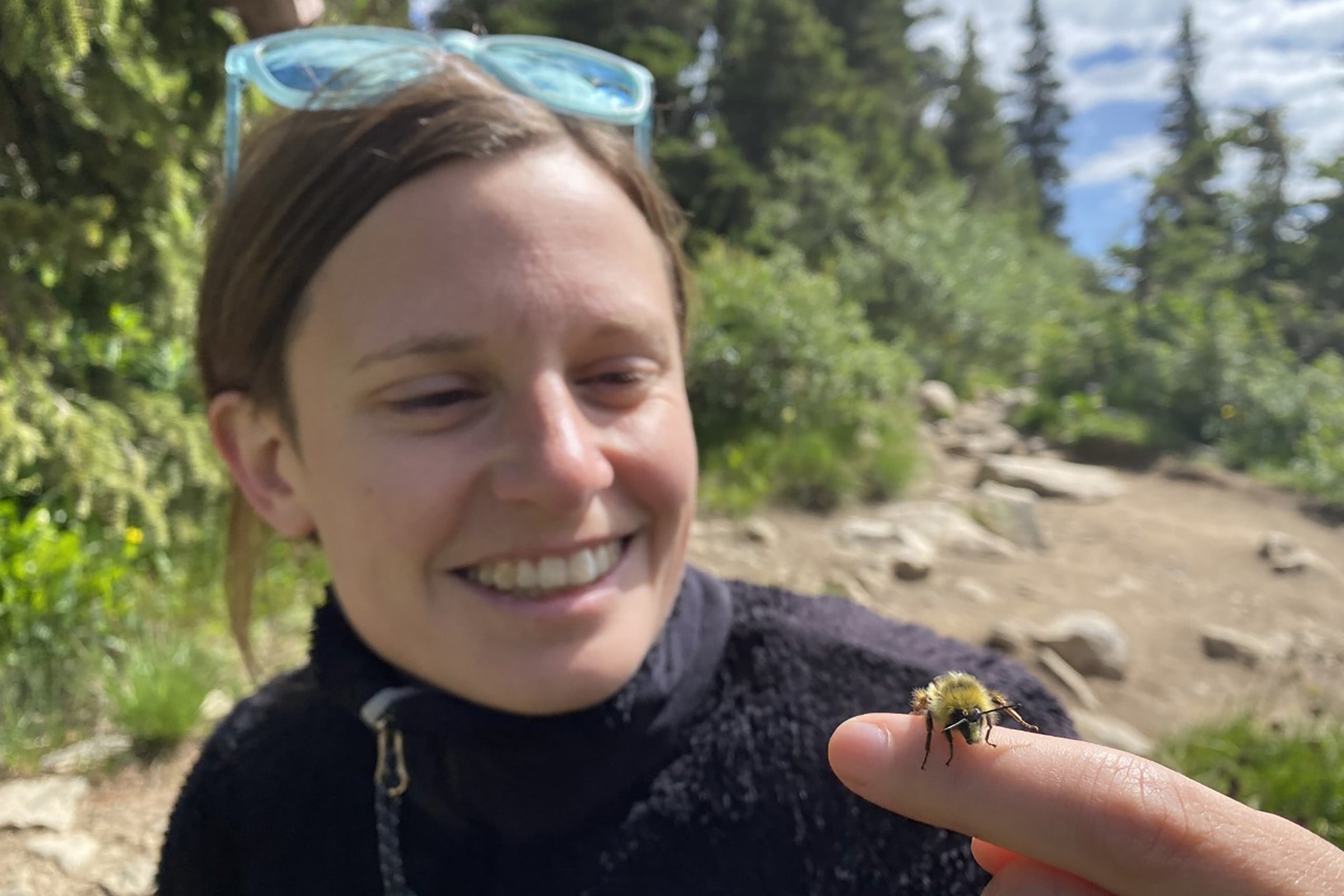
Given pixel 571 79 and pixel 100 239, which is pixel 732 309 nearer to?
pixel 100 239

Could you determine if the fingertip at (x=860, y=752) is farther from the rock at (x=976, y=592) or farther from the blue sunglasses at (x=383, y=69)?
the rock at (x=976, y=592)

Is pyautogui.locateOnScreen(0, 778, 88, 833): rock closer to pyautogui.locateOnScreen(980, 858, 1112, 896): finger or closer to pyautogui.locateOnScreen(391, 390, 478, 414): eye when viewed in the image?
pyautogui.locateOnScreen(391, 390, 478, 414): eye

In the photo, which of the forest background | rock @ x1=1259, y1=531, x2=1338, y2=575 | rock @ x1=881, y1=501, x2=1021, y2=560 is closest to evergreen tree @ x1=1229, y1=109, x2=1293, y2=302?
the forest background

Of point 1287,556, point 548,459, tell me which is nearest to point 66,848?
point 548,459

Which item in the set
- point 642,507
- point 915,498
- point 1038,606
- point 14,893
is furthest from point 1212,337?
point 14,893

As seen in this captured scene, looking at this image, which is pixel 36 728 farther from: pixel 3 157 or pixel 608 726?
pixel 608 726
